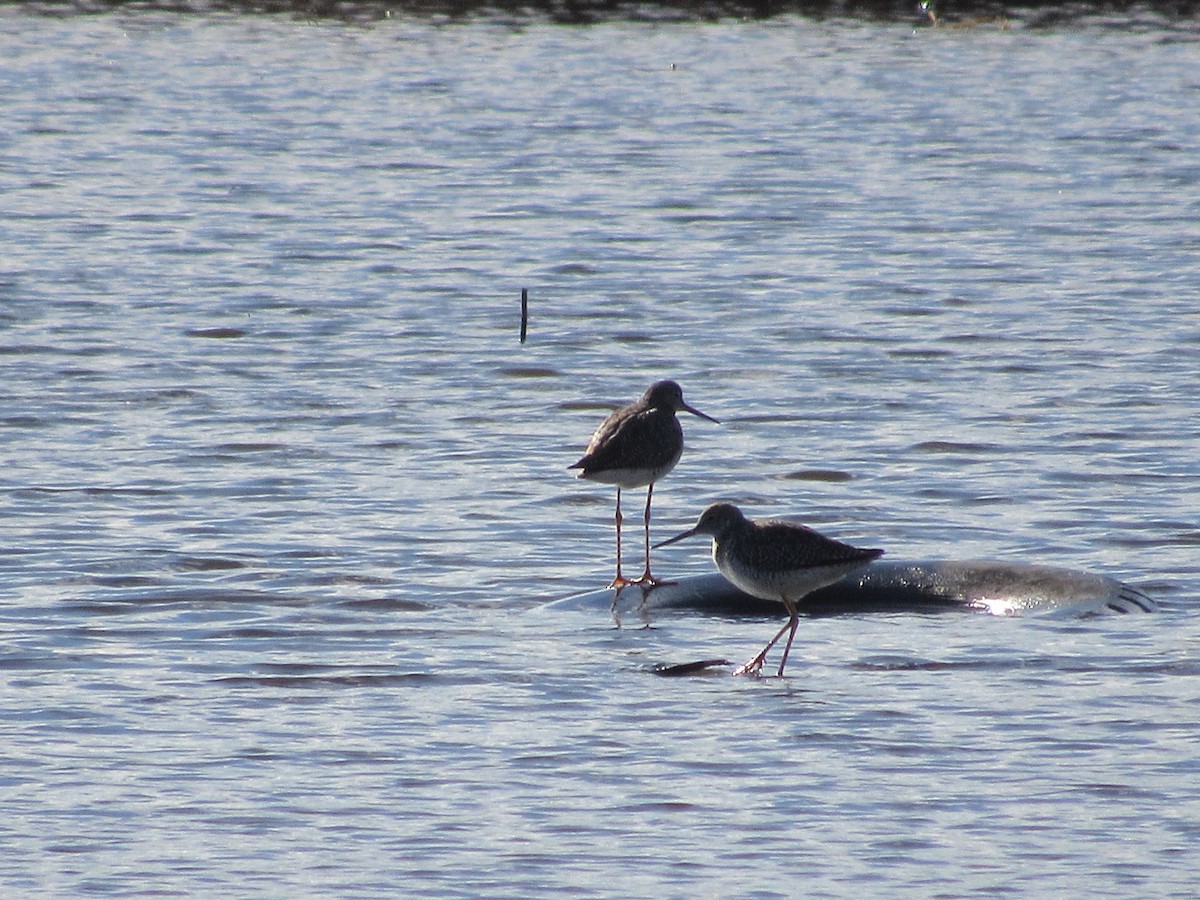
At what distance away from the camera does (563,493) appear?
1200 cm

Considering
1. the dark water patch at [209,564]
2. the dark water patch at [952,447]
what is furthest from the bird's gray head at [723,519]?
the dark water patch at [952,447]

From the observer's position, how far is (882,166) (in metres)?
25.9

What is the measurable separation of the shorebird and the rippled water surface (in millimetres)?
252

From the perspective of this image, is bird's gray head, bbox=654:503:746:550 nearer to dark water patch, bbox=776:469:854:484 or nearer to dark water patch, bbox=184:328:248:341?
dark water patch, bbox=776:469:854:484

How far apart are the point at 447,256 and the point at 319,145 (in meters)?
7.62

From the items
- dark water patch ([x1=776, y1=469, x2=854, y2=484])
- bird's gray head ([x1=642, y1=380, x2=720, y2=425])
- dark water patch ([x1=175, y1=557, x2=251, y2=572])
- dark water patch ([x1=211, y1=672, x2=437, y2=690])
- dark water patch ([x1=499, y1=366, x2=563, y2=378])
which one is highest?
bird's gray head ([x1=642, y1=380, x2=720, y2=425])

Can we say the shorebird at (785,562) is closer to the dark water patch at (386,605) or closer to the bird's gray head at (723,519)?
the bird's gray head at (723,519)

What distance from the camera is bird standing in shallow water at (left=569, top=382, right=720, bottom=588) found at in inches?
406

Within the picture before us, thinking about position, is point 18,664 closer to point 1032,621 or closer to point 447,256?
point 1032,621

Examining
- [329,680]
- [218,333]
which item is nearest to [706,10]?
[218,333]

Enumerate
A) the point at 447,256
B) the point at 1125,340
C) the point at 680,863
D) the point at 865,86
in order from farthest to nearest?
the point at 865,86
the point at 447,256
the point at 1125,340
the point at 680,863

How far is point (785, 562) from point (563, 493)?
309 cm

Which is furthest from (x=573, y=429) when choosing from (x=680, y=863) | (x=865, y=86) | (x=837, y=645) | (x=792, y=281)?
(x=865, y=86)

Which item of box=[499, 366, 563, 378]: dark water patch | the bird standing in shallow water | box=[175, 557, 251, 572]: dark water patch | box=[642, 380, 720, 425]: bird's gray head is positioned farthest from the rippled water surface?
box=[642, 380, 720, 425]: bird's gray head
